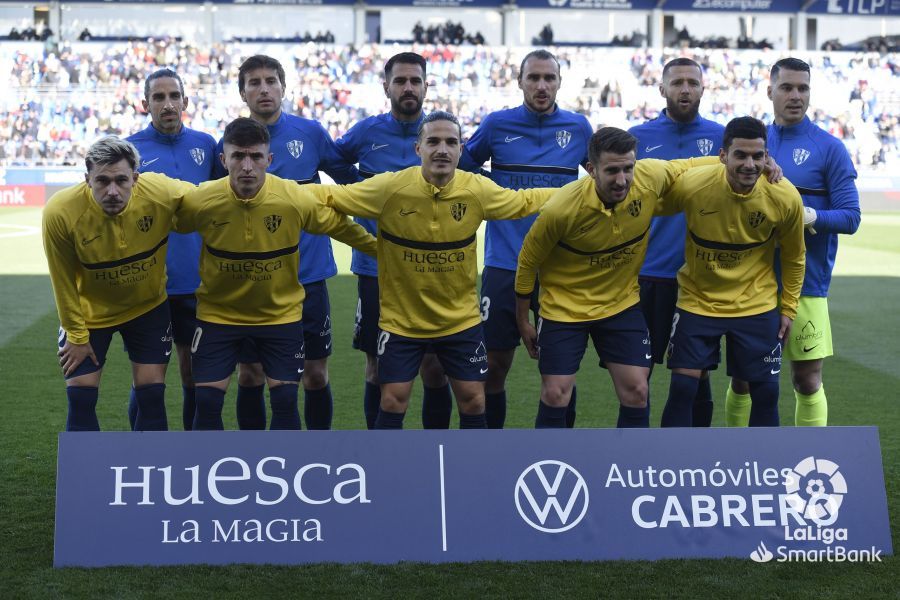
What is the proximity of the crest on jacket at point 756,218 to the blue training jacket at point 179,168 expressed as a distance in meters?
2.64

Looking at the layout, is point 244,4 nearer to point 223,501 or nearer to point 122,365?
point 122,365

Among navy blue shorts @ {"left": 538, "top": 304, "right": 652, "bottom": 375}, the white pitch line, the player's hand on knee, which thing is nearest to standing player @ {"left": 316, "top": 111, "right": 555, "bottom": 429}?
navy blue shorts @ {"left": 538, "top": 304, "right": 652, "bottom": 375}

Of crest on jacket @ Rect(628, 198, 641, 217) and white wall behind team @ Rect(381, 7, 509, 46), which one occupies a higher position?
white wall behind team @ Rect(381, 7, 509, 46)

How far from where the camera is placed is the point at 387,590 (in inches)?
149

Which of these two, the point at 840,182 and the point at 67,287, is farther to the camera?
the point at 840,182

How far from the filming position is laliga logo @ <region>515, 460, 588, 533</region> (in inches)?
160

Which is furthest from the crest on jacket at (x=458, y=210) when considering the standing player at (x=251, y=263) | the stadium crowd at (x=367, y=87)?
the stadium crowd at (x=367, y=87)

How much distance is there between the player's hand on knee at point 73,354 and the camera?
15.5ft

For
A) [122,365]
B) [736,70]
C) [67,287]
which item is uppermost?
[736,70]

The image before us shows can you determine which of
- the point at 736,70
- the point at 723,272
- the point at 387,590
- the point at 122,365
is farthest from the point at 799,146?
the point at 736,70

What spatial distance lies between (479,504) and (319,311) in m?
1.78

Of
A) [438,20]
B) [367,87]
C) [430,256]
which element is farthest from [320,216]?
[438,20]

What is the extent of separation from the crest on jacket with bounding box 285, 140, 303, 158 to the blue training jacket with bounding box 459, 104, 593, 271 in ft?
3.11

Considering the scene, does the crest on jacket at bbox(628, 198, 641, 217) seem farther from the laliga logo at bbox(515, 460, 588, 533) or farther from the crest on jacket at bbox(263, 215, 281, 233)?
the crest on jacket at bbox(263, 215, 281, 233)
